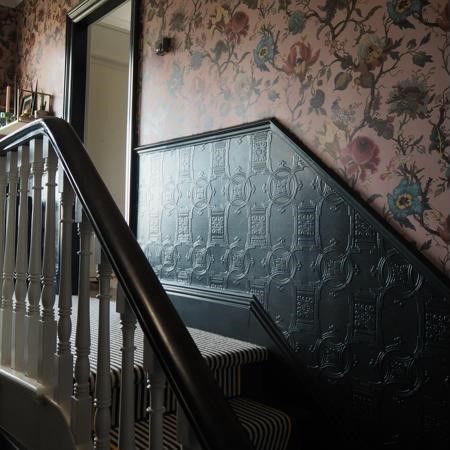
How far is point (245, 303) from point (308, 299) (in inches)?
12.8

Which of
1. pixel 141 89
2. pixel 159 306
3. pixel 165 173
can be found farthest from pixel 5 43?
pixel 159 306

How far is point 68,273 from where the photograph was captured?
1.33 meters

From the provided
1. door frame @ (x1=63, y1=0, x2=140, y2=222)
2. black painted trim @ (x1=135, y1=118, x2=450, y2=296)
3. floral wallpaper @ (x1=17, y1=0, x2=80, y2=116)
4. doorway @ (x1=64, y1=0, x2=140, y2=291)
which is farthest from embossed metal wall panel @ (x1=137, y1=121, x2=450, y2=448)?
floral wallpaper @ (x1=17, y1=0, x2=80, y2=116)

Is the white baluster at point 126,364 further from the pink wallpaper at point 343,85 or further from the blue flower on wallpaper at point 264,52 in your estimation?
the blue flower on wallpaper at point 264,52

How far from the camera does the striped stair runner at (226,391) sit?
153 cm

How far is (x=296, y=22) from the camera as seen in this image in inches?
76.4

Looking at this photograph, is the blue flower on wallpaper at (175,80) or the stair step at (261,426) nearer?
the stair step at (261,426)

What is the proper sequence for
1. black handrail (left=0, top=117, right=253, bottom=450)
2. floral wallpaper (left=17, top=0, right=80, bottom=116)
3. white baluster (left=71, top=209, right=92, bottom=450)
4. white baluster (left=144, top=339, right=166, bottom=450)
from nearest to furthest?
black handrail (left=0, top=117, right=253, bottom=450) → white baluster (left=144, top=339, right=166, bottom=450) → white baluster (left=71, top=209, right=92, bottom=450) → floral wallpaper (left=17, top=0, right=80, bottom=116)

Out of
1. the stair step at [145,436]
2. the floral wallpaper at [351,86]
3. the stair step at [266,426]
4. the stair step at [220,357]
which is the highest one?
the floral wallpaper at [351,86]

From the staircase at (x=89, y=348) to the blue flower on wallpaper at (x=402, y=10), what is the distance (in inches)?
42.6

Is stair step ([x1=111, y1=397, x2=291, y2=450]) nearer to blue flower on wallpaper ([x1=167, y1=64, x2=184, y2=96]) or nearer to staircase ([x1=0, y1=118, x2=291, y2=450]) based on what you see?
staircase ([x1=0, y1=118, x2=291, y2=450])

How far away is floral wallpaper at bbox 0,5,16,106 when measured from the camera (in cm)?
457

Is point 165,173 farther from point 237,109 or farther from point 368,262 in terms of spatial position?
point 368,262

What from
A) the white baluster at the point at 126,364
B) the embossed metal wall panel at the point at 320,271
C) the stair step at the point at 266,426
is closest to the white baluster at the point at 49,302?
the white baluster at the point at 126,364
